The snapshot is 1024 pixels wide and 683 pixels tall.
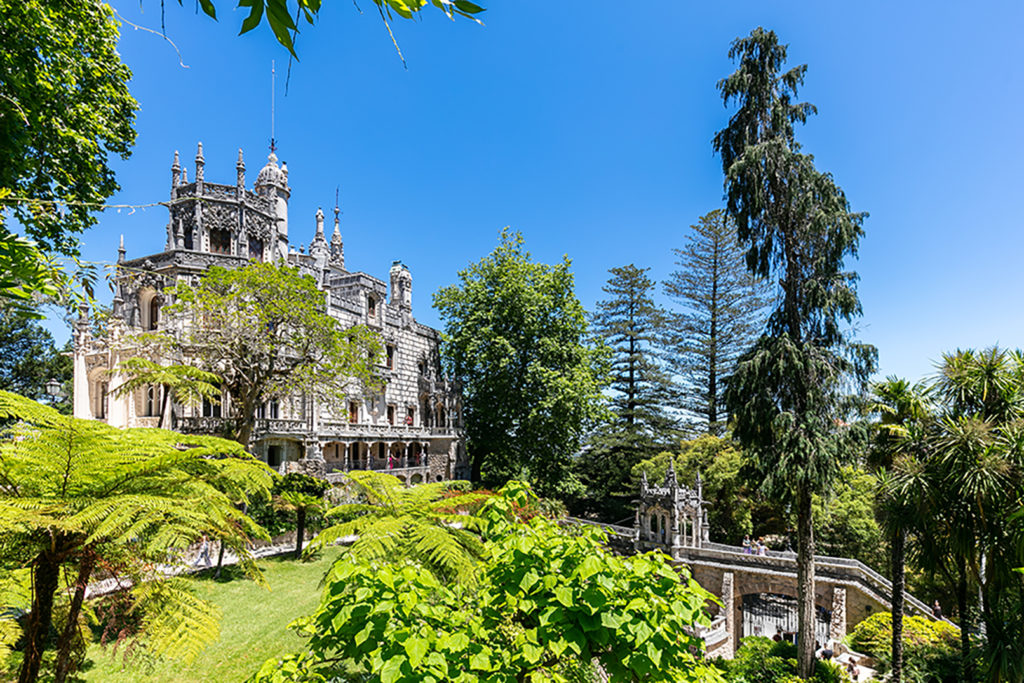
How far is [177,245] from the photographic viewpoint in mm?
21109

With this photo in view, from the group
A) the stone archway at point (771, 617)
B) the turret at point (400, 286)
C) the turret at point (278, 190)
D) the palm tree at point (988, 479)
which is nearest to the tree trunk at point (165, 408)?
the turret at point (278, 190)

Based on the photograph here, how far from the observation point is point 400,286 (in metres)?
30.2

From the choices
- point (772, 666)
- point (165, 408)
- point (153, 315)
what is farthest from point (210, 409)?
point (772, 666)

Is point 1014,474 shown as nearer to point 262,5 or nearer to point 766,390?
point 766,390

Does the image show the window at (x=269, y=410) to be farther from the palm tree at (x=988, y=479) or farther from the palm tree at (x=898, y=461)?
the palm tree at (x=988, y=479)

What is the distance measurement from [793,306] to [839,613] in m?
11.8

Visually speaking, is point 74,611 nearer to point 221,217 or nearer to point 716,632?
point 716,632

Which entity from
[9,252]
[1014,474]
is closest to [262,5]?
[9,252]

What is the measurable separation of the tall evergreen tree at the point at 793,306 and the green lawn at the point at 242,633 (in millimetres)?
10990

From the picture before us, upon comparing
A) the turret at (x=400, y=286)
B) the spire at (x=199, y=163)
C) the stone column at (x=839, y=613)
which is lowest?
the stone column at (x=839, y=613)

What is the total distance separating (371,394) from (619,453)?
14598mm

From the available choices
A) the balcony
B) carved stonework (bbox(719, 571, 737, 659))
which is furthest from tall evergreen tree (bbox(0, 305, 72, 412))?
carved stonework (bbox(719, 571, 737, 659))

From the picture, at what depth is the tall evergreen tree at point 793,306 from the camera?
1186 cm

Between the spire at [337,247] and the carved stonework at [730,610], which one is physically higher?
the spire at [337,247]
